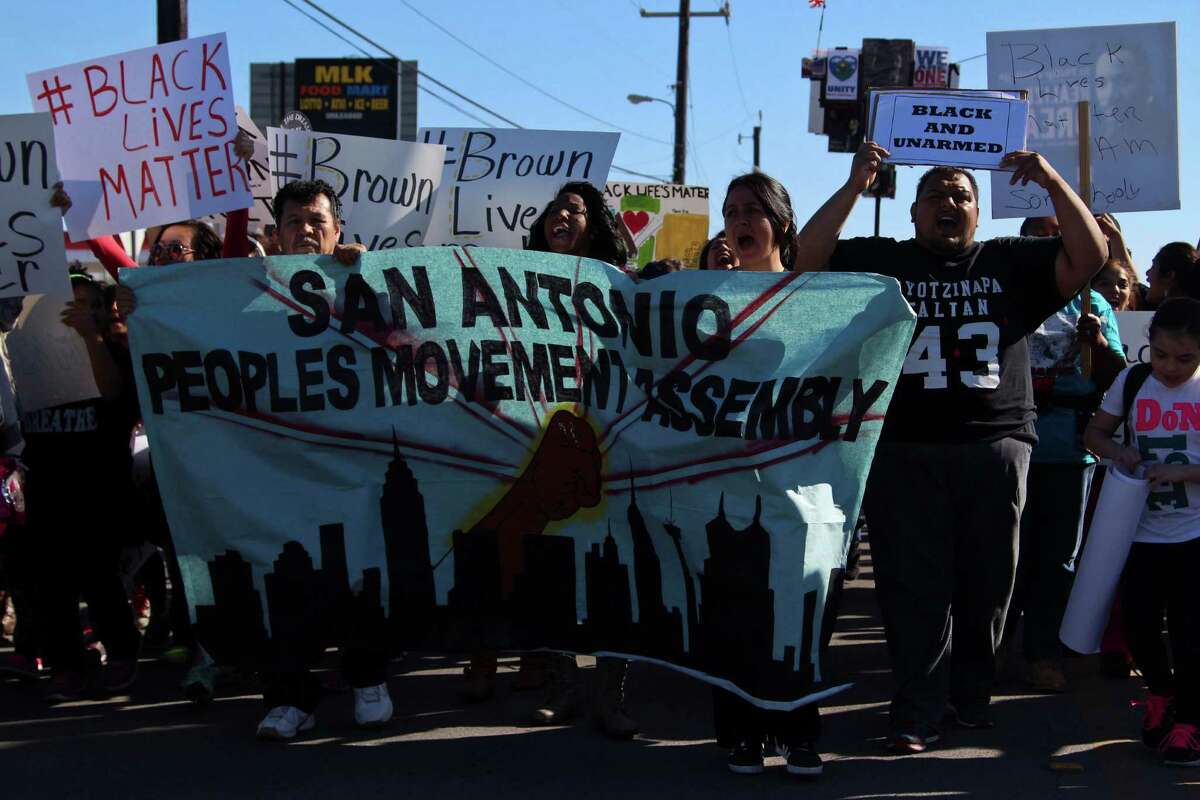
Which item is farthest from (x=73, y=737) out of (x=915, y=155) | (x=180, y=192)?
(x=915, y=155)

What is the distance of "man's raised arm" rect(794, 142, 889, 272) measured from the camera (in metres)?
5.01

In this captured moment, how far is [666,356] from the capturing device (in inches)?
192

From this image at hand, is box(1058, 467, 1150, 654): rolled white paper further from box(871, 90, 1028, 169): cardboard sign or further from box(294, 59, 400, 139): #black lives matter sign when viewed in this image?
box(294, 59, 400, 139): #black lives matter sign

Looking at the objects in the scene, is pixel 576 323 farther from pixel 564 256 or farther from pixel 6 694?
pixel 6 694

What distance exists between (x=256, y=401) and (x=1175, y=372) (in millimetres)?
3184

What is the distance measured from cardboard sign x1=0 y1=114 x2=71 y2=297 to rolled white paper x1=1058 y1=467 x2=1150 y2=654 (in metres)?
4.05

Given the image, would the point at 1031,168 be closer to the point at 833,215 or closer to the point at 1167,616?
the point at 833,215

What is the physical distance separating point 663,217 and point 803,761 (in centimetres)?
1123

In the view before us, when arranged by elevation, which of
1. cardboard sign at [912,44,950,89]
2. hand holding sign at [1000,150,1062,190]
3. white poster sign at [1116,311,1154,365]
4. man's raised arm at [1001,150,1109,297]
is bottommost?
white poster sign at [1116,311,1154,365]

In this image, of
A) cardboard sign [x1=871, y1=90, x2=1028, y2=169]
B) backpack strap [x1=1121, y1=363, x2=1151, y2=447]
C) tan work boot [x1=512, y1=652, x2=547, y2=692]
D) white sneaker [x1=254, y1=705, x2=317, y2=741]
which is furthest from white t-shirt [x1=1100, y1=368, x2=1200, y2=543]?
white sneaker [x1=254, y1=705, x2=317, y2=741]

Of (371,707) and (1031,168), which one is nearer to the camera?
(1031,168)

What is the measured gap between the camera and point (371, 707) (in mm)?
5398

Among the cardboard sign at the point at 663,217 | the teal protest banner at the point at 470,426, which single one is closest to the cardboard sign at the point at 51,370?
the teal protest banner at the point at 470,426

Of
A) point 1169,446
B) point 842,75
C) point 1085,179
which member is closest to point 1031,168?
point 1169,446
